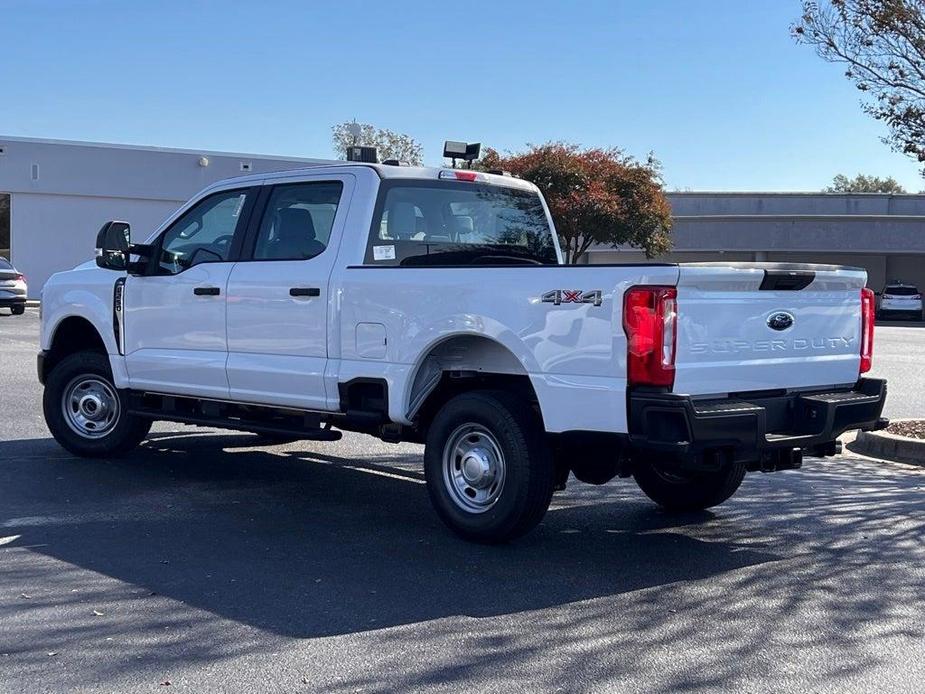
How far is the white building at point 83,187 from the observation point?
39.2 m

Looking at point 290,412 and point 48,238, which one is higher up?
point 48,238

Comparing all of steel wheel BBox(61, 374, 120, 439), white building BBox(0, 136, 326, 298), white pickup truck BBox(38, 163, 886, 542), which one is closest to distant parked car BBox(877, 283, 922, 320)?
white building BBox(0, 136, 326, 298)

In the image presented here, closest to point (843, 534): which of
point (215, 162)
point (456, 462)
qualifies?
point (456, 462)

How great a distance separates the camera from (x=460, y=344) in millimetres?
7148

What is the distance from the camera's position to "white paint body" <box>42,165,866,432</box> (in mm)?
6168

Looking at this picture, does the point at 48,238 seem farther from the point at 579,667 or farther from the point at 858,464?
the point at 579,667

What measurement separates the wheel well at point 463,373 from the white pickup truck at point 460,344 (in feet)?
0.04

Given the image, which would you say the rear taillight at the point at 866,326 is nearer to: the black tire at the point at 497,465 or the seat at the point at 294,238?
the black tire at the point at 497,465

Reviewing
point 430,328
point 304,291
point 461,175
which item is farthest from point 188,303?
point 430,328

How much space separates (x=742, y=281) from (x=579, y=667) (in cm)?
243

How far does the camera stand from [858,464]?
407 inches

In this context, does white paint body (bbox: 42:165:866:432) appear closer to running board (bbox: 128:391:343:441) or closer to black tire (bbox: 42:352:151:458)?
running board (bbox: 128:391:343:441)

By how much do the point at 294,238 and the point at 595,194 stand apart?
26.2 m

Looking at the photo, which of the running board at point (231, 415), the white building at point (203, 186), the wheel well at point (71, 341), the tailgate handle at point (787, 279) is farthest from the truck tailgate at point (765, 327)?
the white building at point (203, 186)
